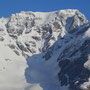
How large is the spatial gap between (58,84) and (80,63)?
59.1ft

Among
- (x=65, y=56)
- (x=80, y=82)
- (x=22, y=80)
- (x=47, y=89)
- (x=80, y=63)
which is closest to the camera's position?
(x=80, y=82)

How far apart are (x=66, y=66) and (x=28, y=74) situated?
27.0 meters

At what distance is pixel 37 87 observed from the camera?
533 feet

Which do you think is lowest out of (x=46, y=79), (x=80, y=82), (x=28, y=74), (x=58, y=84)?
(x=80, y=82)

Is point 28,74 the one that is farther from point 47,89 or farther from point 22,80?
point 47,89

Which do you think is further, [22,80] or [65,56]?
[65,56]

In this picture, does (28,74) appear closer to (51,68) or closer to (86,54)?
(51,68)

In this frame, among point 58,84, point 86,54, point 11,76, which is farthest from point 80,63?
point 11,76

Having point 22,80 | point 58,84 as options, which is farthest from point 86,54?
point 22,80

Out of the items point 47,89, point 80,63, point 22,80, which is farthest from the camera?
point 22,80

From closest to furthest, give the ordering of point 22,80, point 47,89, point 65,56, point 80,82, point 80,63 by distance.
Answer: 1. point 80,82
2. point 47,89
3. point 80,63
4. point 22,80
5. point 65,56

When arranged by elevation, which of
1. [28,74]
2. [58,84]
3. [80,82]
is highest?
[28,74]

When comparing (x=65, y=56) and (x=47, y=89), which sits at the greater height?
(x=65, y=56)

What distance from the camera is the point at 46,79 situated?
179 meters
